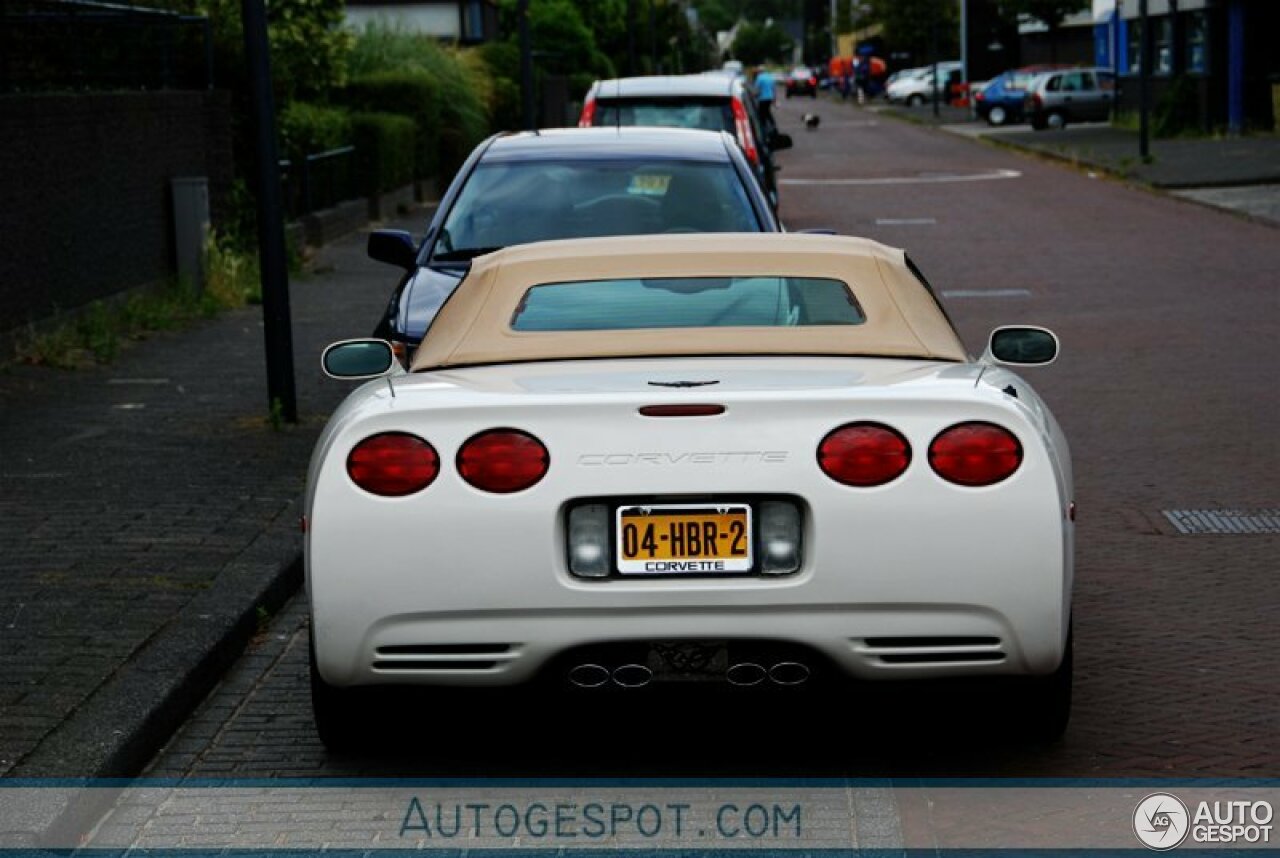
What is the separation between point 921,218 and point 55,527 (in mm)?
21103

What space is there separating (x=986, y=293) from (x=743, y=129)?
10.3 feet

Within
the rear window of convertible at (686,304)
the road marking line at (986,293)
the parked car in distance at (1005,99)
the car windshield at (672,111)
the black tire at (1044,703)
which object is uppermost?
the rear window of convertible at (686,304)

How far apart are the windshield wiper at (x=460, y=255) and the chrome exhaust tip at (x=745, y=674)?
546 cm

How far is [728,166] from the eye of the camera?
36.9 ft

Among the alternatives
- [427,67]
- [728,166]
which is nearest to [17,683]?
[728,166]

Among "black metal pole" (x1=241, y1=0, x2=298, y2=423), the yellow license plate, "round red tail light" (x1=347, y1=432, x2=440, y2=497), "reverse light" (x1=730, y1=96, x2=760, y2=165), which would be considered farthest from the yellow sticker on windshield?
"reverse light" (x1=730, y1=96, x2=760, y2=165)

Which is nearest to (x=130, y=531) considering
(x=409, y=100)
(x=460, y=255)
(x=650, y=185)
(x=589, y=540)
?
(x=460, y=255)

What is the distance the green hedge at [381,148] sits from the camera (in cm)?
2859

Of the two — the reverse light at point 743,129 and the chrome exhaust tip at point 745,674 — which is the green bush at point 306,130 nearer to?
the reverse light at point 743,129

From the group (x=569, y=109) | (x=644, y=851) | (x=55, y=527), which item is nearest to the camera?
(x=644, y=851)

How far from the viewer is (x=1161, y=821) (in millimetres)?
5281

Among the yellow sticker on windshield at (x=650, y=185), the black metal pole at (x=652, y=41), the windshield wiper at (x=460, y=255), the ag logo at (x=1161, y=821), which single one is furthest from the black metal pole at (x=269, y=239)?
the black metal pole at (x=652, y=41)

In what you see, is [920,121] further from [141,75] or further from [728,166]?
[728,166]

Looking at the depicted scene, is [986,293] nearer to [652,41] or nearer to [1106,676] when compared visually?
[1106,676]
